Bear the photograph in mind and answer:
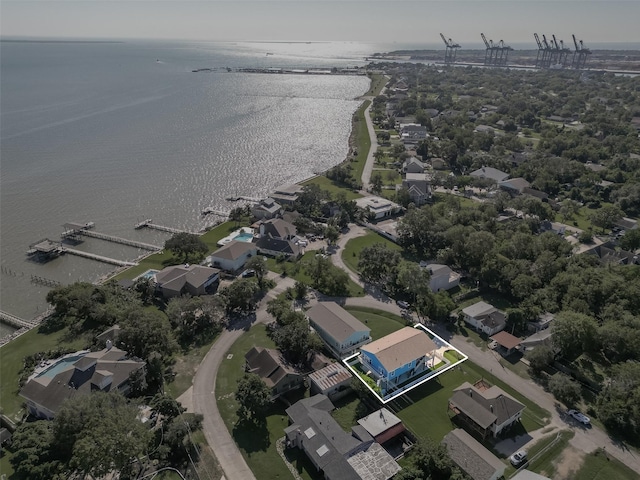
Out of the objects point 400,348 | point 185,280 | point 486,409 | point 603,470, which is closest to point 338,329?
point 400,348

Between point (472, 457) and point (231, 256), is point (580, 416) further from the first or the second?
point (231, 256)

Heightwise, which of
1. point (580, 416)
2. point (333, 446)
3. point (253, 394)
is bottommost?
point (580, 416)

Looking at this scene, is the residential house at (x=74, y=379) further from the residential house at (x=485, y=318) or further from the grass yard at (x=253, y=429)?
the residential house at (x=485, y=318)

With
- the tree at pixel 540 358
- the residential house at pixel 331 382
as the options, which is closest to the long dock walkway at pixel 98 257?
the residential house at pixel 331 382

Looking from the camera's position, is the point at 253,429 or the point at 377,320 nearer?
the point at 253,429

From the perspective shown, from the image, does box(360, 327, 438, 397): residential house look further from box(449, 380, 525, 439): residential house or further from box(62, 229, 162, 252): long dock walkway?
box(62, 229, 162, 252): long dock walkway

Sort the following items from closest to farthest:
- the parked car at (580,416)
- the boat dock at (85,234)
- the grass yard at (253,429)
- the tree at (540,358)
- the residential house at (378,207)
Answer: the grass yard at (253,429) → the parked car at (580,416) → the tree at (540,358) → the boat dock at (85,234) → the residential house at (378,207)
